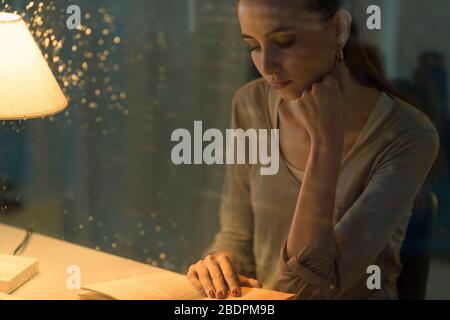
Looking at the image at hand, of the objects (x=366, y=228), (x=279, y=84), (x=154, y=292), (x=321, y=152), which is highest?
(x=279, y=84)

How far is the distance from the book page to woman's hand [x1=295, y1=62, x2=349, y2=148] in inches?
13.3

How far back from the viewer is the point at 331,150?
4.03 feet

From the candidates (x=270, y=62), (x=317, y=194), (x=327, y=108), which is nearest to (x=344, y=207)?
(x=317, y=194)

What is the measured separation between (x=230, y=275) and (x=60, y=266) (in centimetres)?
33

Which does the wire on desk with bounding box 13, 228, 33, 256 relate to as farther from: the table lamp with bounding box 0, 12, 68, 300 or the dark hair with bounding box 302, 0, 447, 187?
the dark hair with bounding box 302, 0, 447, 187

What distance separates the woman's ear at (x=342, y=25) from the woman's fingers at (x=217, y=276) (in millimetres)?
438

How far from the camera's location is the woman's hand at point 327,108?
123 centimetres

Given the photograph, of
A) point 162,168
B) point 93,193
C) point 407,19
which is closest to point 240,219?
point 162,168

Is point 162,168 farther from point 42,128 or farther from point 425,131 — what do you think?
point 425,131

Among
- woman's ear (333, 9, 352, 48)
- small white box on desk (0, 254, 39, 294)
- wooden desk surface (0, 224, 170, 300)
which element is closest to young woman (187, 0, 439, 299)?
woman's ear (333, 9, 352, 48)

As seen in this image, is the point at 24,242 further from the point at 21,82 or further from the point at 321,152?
the point at 321,152

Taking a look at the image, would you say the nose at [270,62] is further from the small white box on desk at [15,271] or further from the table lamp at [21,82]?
the small white box on desk at [15,271]

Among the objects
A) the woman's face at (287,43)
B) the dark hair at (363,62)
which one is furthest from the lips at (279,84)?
the dark hair at (363,62)
